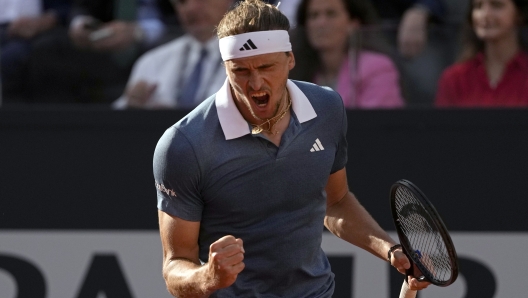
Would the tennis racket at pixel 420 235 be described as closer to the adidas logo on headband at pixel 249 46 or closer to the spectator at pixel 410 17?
the adidas logo on headband at pixel 249 46

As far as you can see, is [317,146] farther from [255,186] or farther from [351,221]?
[351,221]

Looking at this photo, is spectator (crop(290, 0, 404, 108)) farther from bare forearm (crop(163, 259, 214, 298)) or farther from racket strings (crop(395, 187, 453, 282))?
bare forearm (crop(163, 259, 214, 298))

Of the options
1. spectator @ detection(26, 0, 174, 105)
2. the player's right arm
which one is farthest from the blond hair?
spectator @ detection(26, 0, 174, 105)

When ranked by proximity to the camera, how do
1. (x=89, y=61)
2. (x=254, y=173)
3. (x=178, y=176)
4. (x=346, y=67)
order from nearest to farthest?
(x=178, y=176), (x=254, y=173), (x=346, y=67), (x=89, y=61)

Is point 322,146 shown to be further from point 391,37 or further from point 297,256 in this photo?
point 391,37

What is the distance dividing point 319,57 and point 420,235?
6.48 ft

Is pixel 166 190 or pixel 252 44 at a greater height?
pixel 252 44

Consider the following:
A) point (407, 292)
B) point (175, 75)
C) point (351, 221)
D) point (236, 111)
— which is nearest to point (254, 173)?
point (236, 111)

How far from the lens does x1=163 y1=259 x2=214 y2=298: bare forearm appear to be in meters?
2.81

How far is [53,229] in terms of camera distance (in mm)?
5133

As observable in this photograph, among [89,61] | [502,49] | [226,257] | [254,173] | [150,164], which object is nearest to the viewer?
[226,257]

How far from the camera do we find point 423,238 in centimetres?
326

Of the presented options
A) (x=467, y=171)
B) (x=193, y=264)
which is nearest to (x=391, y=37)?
(x=467, y=171)

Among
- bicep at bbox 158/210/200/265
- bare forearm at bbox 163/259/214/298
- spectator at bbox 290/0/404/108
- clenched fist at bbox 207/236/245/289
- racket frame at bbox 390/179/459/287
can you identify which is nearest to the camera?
clenched fist at bbox 207/236/245/289
